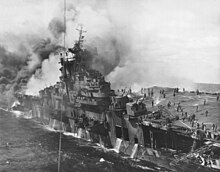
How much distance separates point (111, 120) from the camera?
32.6 metres

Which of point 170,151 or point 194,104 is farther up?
point 194,104

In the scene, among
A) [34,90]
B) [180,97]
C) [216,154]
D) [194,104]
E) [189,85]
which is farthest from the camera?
[189,85]

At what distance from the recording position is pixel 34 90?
7169 centimetres

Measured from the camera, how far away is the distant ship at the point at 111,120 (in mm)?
27380

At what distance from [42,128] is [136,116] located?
1996cm

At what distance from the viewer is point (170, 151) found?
88.9 ft

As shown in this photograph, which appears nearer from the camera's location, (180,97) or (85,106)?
(85,106)

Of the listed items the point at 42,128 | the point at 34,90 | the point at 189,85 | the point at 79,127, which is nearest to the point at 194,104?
the point at 79,127

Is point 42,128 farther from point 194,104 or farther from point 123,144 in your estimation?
point 194,104

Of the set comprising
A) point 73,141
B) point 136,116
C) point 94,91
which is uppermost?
point 94,91

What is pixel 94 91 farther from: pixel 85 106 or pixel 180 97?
pixel 180 97

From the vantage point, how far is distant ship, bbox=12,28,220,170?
27380 millimetres

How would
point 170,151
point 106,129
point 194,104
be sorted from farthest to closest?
point 194,104 < point 106,129 < point 170,151

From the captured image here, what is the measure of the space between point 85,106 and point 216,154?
18726 millimetres
